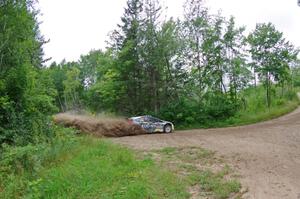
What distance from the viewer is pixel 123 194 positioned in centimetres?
612

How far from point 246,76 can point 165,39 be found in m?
6.96

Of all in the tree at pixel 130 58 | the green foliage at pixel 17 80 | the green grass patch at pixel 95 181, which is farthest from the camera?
the tree at pixel 130 58

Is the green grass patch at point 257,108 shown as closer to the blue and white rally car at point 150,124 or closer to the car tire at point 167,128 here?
the car tire at point 167,128

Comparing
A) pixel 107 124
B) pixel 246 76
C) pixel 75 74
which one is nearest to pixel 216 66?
pixel 246 76

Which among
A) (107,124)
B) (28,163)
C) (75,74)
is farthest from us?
(75,74)

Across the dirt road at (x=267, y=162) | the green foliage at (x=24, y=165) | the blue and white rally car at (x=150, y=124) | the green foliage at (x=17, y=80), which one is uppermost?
the green foliage at (x=17, y=80)

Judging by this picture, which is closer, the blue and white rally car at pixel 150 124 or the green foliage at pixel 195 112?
the blue and white rally car at pixel 150 124

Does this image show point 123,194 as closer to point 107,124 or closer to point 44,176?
point 44,176

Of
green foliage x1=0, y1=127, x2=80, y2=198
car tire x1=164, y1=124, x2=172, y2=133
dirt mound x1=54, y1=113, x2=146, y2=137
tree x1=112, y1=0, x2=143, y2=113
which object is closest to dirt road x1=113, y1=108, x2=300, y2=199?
green foliage x1=0, y1=127, x2=80, y2=198

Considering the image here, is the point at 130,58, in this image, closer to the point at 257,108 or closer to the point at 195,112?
the point at 195,112

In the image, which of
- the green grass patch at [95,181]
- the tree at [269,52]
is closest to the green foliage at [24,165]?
the green grass patch at [95,181]

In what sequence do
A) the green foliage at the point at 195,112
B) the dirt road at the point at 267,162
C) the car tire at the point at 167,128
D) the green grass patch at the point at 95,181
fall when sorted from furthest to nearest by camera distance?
1. the green foliage at the point at 195,112
2. the car tire at the point at 167,128
3. the dirt road at the point at 267,162
4. the green grass patch at the point at 95,181

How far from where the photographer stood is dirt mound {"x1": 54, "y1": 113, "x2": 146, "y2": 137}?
66.3 ft

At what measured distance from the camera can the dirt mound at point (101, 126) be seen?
20203 mm
